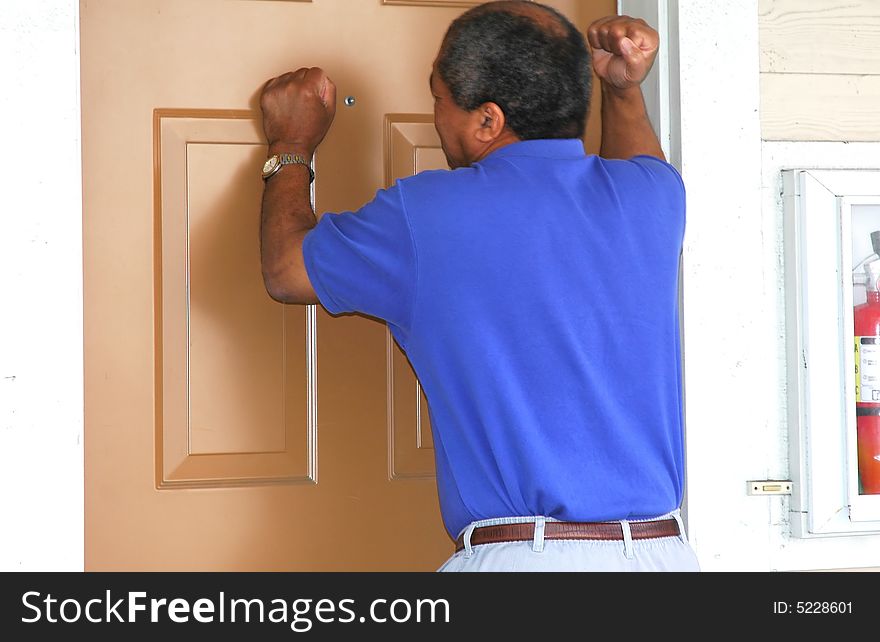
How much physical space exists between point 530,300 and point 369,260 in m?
0.25

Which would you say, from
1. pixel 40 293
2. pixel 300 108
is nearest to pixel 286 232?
pixel 300 108

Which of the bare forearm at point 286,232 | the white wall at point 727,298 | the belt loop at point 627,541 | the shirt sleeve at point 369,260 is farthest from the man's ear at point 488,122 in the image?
the belt loop at point 627,541

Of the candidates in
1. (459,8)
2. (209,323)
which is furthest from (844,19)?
(209,323)

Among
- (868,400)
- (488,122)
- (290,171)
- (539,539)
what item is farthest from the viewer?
(868,400)

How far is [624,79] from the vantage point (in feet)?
6.23

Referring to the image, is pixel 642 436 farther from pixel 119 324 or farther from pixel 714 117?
pixel 119 324

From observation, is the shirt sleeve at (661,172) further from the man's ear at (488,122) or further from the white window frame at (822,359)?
the white window frame at (822,359)

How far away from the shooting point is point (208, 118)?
193 centimetres

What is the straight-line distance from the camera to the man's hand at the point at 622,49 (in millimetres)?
1834

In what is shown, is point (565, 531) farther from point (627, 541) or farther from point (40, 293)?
point (40, 293)

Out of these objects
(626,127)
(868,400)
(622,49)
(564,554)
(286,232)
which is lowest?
(564,554)

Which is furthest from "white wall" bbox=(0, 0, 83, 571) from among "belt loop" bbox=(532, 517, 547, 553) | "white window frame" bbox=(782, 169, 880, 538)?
"white window frame" bbox=(782, 169, 880, 538)

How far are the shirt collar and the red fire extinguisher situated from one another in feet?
2.70

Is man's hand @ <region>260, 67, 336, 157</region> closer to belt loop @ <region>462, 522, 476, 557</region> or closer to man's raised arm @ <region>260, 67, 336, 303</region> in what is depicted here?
man's raised arm @ <region>260, 67, 336, 303</region>
